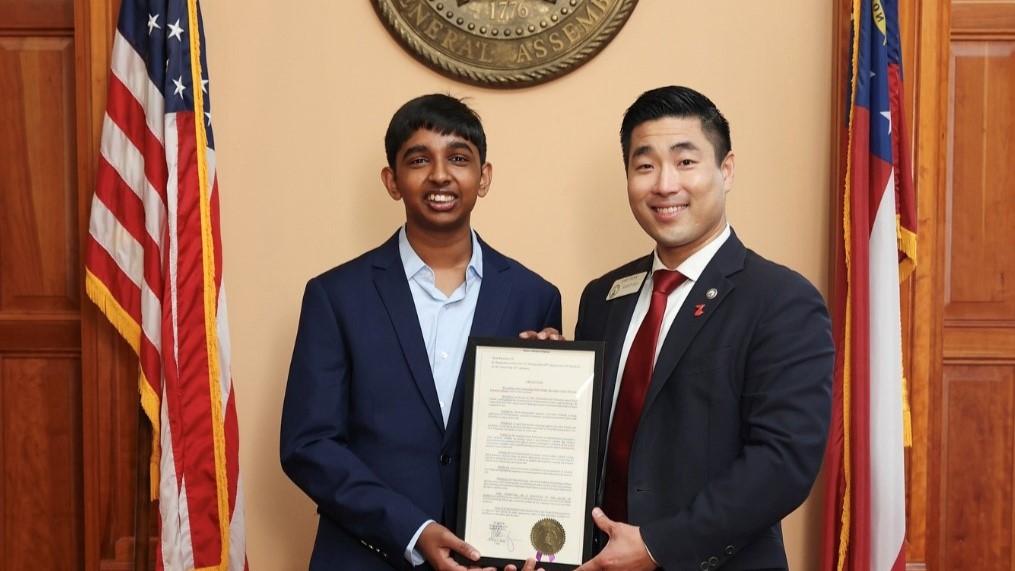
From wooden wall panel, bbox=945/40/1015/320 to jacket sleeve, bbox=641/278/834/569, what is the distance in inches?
62.3

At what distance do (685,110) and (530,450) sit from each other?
778 millimetres

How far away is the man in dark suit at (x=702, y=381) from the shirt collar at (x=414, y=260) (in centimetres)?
40

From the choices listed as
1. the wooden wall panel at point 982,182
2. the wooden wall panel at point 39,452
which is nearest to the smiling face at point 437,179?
the wooden wall panel at point 39,452

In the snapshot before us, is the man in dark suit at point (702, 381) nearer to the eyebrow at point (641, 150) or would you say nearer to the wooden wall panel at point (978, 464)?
the eyebrow at point (641, 150)

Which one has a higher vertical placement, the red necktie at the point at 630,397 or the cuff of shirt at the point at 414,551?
the red necktie at the point at 630,397

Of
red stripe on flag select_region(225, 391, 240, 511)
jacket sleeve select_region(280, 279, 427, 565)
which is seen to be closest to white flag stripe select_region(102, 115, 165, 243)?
red stripe on flag select_region(225, 391, 240, 511)

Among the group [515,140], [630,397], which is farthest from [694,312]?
[515,140]

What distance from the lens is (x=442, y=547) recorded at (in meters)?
1.92

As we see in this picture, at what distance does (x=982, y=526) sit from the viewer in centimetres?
312

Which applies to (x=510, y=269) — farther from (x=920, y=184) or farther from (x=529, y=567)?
(x=920, y=184)

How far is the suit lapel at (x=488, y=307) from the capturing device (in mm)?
2123

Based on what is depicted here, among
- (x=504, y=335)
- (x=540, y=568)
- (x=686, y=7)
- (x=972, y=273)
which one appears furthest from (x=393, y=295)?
(x=972, y=273)

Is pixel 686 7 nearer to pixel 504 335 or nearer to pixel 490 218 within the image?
pixel 490 218

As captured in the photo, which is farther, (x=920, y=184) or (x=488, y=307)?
(x=920, y=184)
